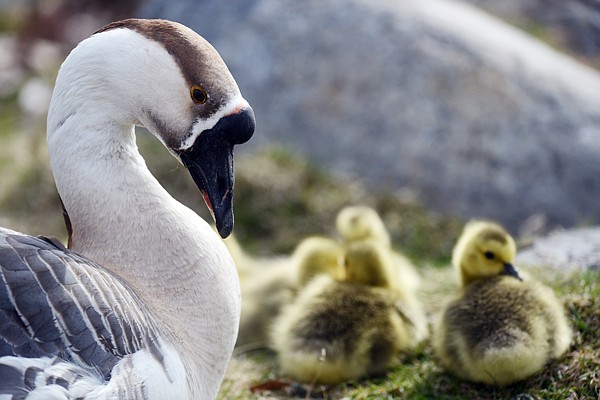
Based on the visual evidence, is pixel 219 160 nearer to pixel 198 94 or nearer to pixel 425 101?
pixel 198 94

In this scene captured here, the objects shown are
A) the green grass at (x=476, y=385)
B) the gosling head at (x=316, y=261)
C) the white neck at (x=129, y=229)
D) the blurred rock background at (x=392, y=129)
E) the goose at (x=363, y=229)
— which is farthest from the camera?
the blurred rock background at (x=392, y=129)

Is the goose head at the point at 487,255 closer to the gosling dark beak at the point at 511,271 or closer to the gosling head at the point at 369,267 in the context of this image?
the gosling dark beak at the point at 511,271

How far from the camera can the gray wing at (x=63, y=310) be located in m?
2.61

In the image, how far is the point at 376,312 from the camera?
4.41 metres

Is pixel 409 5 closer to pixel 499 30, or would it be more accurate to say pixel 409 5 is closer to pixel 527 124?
pixel 499 30

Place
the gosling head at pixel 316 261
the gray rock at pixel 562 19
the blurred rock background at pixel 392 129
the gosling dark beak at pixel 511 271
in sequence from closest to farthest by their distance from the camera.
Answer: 1. the gosling dark beak at pixel 511 271
2. the gosling head at pixel 316 261
3. the blurred rock background at pixel 392 129
4. the gray rock at pixel 562 19

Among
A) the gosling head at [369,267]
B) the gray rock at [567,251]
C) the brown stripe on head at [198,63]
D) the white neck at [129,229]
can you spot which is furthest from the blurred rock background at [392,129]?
the brown stripe on head at [198,63]

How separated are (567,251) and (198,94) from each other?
309 centimetres

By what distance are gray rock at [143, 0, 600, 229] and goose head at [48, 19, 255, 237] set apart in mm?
3836

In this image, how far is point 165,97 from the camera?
3088mm

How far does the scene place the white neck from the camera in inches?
125

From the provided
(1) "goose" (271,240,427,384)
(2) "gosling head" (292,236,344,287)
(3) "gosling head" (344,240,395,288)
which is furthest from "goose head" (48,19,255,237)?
(2) "gosling head" (292,236,344,287)

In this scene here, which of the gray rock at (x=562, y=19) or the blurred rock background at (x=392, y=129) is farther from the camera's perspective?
the gray rock at (x=562, y=19)

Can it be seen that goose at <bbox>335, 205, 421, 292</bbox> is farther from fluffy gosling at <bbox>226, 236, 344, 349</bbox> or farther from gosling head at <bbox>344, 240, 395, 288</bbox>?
gosling head at <bbox>344, 240, 395, 288</bbox>
